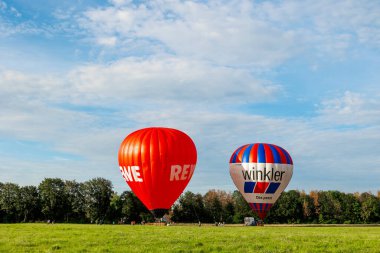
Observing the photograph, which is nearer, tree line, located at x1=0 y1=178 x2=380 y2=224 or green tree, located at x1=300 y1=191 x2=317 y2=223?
tree line, located at x1=0 y1=178 x2=380 y2=224

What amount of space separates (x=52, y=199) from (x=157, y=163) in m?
68.3

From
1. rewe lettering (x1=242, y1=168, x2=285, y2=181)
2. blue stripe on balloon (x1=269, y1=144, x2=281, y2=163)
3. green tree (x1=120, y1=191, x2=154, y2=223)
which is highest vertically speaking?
blue stripe on balloon (x1=269, y1=144, x2=281, y2=163)

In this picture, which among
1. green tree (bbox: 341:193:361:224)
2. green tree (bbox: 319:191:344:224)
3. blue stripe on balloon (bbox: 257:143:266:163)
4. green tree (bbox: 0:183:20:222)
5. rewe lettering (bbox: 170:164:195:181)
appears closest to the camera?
rewe lettering (bbox: 170:164:195:181)

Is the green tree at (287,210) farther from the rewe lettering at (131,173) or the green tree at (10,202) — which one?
the rewe lettering at (131,173)

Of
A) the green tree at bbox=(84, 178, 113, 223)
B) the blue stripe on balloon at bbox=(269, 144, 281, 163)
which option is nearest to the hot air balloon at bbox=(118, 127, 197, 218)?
the blue stripe on balloon at bbox=(269, 144, 281, 163)

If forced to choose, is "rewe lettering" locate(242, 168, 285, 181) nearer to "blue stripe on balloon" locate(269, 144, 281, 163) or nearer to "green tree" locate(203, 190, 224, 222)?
"blue stripe on balloon" locate(269, 144, 281, 163)

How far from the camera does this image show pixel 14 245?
24.1 m

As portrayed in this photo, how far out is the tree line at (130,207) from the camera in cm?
10719

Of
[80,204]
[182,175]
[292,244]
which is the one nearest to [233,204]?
[80,204]

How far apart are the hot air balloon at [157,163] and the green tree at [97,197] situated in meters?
59.5

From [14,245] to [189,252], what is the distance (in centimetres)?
965

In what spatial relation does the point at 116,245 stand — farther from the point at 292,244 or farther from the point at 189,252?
the point at 292,244

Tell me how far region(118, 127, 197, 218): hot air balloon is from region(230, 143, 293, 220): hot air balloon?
15.0 m

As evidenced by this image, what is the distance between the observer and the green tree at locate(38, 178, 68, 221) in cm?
10725
